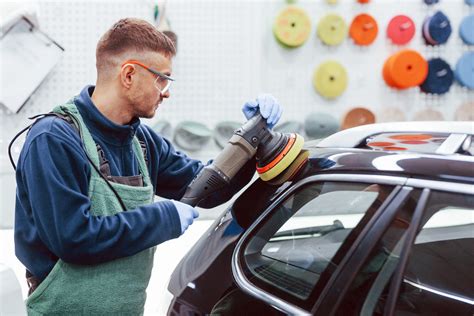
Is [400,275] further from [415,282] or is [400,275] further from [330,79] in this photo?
[330,79]

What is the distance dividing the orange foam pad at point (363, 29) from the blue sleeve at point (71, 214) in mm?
2866

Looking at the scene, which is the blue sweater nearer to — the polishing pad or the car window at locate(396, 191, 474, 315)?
the polishing pad

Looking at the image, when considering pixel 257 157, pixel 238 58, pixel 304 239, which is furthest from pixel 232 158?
pixel 238 58

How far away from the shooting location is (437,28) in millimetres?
3781

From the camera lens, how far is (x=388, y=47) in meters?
3.86

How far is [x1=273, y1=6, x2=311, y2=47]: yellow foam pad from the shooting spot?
11.8 feet

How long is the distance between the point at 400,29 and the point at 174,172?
8.91 ft

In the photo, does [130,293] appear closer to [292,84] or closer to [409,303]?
[409,303]

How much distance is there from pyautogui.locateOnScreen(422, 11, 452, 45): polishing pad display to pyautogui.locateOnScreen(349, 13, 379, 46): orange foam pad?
398 millimetres

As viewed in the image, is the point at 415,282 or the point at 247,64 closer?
the point at 415,282

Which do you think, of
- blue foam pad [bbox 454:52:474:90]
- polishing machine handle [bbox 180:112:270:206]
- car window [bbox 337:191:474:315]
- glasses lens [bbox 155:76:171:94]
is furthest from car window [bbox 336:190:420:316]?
blue foam pad [bbox 454:52:474:90]

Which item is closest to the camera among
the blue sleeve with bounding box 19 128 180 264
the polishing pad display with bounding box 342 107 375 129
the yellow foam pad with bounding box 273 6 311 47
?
the blue sleeve with bounding box 19 128 180 264

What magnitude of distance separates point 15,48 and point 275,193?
8.70 feet

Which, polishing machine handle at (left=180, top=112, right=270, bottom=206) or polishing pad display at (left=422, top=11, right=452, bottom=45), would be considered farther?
polishing pad display at (left=422, top=11, right=452, bottom=45)
